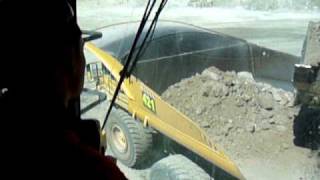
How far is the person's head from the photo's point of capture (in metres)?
0.67

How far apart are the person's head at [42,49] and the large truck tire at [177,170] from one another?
1.73 meters

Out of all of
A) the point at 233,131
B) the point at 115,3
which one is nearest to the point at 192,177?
the point at 233,131

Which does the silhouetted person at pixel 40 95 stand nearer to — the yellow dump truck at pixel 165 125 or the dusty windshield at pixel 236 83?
the yellow dump truck at pixel 165 125

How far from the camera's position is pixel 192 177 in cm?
243

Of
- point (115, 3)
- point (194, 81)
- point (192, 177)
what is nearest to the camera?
point (192, 177)

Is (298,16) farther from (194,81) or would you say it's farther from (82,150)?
(82,150)

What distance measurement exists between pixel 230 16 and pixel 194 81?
1.24 ft

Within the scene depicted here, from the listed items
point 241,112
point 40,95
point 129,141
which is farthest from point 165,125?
point 40,95

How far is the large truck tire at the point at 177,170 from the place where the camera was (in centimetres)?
241

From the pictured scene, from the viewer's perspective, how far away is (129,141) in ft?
8.22

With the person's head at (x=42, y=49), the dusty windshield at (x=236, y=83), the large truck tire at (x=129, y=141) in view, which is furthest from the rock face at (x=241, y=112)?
the person's head at (x=42, y=49)

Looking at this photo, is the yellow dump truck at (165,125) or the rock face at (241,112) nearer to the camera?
the yellow dump truck at (165,125)

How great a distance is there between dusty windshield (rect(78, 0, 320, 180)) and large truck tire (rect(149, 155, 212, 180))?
0.02 metres

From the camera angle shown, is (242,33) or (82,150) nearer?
(82,150)
